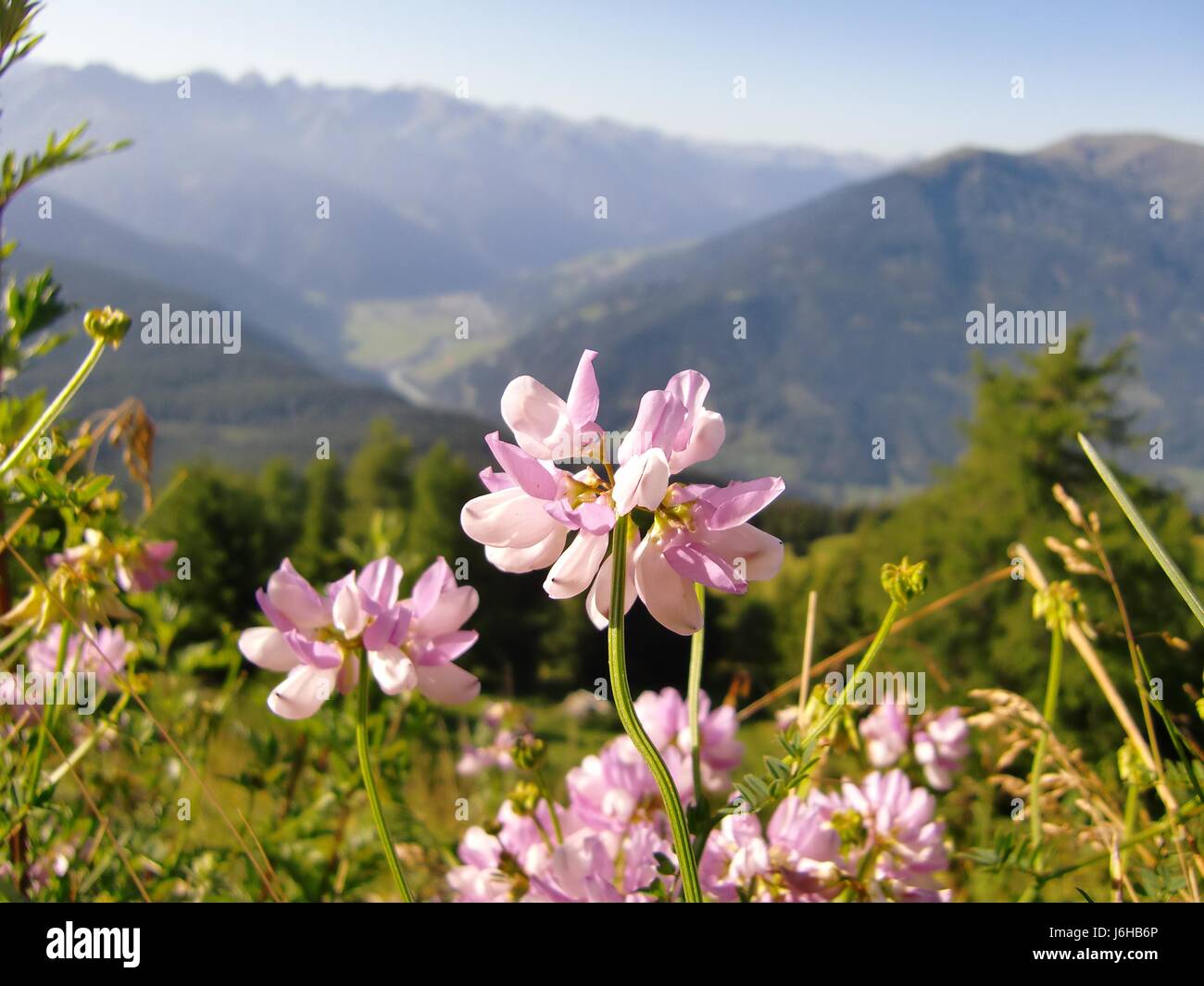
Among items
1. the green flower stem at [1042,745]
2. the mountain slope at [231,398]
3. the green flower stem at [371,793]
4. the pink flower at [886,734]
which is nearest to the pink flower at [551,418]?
the green flower stem at [371,793]

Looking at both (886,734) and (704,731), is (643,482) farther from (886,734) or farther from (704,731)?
(886,734)

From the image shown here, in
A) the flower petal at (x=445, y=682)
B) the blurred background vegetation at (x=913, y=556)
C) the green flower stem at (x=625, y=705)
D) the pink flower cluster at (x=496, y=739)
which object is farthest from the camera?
the blurred background vegetation at (x=913, y=556)

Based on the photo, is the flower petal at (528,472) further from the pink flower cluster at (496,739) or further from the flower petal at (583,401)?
the pink flower cluster at (496,739)

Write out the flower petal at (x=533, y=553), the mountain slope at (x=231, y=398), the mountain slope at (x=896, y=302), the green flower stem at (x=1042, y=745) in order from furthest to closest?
the mountain slope at (x=896, y=302) → the mountain slope at (x=231, y=398) → the green flower stem at (x=1042, y=745) → the flower petal at (x=533, y=553)

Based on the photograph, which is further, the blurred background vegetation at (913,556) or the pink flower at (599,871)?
the blurred background vegetation at (913,556)

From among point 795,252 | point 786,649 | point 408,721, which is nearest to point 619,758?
point 408,721

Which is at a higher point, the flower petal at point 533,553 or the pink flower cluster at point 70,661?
the flower petal at point 533,553

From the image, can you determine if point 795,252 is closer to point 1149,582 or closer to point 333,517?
point 333,517
